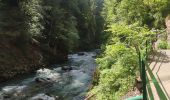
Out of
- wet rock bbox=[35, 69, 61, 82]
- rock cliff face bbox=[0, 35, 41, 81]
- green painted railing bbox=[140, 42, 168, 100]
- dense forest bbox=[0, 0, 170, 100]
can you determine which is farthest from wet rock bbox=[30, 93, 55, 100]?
green painted railing bbox=[140, 42, 168, 100]

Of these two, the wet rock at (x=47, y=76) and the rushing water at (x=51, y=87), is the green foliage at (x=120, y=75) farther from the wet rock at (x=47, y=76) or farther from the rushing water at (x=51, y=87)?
the wet rock at (x=47, y=76)

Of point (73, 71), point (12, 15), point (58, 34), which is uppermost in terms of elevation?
point (12, 15)

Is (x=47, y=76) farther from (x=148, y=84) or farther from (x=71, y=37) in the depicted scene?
(x=148, y=84)

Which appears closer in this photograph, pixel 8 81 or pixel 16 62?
pixel 8 81

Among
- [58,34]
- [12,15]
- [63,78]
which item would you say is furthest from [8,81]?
[58,34]

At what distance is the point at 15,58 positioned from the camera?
110ft

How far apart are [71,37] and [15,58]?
11899mm

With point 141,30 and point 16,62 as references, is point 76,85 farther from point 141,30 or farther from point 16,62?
point 141,30

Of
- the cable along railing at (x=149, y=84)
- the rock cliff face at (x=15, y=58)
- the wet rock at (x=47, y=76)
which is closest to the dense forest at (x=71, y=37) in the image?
the rock cliff face at (x=15, y=58)

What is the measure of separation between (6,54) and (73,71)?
24.2 feet

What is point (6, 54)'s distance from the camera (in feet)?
108

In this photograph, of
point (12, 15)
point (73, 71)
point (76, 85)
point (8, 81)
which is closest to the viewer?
point (76, 85)

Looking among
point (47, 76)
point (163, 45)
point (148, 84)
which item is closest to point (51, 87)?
point (47, 76)

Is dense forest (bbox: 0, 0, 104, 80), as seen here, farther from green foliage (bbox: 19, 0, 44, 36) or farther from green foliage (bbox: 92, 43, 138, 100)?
green foliage (bbox: 92, 43, 138, 100)
